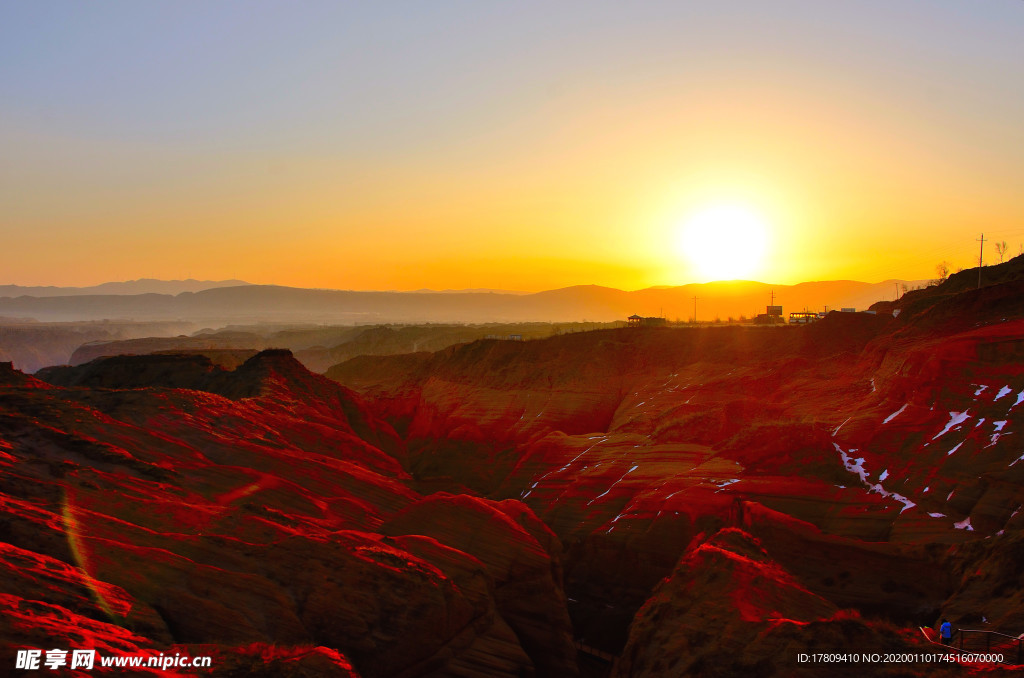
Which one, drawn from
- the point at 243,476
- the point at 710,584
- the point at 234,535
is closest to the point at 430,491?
the point at 243,476

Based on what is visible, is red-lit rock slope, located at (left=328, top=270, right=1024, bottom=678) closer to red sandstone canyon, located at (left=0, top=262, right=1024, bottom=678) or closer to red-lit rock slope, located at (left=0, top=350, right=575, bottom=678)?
red sandstone canyon, located at (left=0, top=262, right=1024, bottom=678)

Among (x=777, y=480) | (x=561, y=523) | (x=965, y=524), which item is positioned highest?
(x=965, y=524)

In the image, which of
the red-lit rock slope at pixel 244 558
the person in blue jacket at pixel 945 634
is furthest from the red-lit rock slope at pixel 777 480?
the red-lit rock slope at pixel 244 558

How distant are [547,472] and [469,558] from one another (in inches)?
810

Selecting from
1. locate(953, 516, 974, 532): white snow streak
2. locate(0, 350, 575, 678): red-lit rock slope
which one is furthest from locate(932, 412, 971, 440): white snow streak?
locate(0, 350, 575, 678): red-lit rock slope

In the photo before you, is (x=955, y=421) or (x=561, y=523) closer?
(x=955, y=421)

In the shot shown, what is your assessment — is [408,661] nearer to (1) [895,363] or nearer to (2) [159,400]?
(2) [159,400]

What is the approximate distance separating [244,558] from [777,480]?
24217 millimetres

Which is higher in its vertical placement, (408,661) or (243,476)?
(243,476)

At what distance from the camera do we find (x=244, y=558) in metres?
19.8

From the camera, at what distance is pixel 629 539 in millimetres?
32281

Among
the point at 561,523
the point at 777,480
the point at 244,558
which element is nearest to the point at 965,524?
the point at 777,480

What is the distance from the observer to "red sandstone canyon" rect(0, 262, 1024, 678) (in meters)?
17.0

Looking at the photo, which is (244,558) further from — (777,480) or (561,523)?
(777,480)
